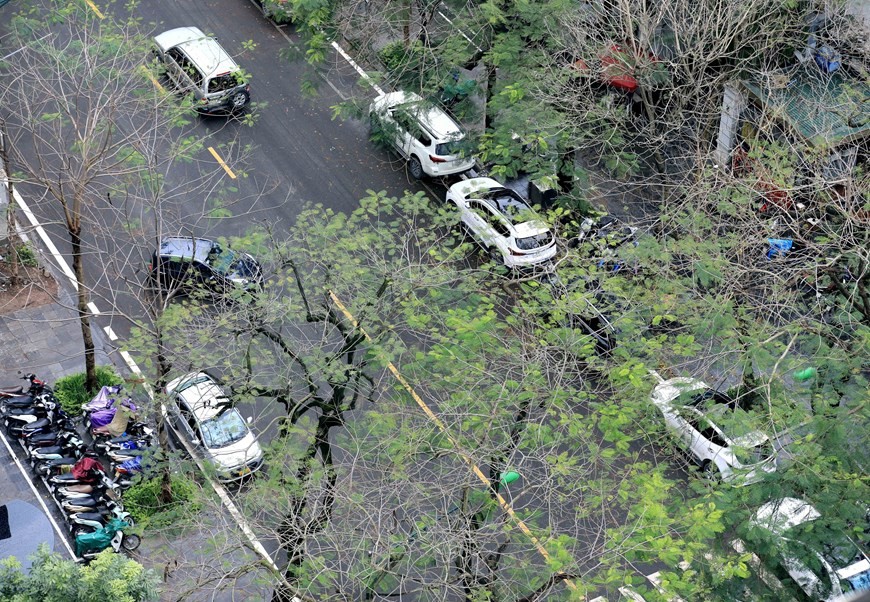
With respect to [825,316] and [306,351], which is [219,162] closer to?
[306,351]

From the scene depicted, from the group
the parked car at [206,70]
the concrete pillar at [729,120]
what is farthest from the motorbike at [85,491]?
the concrete pillar at [729,120]

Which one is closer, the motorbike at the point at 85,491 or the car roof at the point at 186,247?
the motorbike at the point at 85,491

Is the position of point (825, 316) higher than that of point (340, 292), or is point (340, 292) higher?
point (340, 292)

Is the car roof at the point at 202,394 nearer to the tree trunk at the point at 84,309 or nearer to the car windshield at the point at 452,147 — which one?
the tree trunk at the point at 84,309

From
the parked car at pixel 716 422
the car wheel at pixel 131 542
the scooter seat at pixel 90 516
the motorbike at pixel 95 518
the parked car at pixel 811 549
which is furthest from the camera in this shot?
the car wheel at pixel 131 542

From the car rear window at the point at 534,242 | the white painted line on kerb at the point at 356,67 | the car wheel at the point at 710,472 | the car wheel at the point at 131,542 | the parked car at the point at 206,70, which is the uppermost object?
the parked car at the point at 206,70

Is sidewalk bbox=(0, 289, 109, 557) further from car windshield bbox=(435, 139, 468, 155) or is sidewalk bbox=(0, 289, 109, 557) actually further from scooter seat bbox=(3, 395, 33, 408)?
car windshield bbox=(435, 139, 468, 155)

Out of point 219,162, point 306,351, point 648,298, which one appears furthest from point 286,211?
point 648,298
